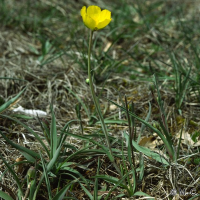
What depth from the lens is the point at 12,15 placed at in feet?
12.4

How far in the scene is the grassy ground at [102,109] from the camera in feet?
5.57

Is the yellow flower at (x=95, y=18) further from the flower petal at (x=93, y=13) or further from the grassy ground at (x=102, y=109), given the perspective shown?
the grassy ground at (x=102, y=109)

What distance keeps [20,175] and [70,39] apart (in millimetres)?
2115

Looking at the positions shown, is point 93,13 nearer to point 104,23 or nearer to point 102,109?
point 104,23

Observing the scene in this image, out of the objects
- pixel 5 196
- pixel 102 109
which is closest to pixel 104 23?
pixel 5 196

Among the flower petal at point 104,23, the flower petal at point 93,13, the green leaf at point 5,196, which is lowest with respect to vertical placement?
the green leaf at point 5,196

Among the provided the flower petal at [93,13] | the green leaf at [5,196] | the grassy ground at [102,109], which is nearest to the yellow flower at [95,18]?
the flower petal at [93,13]

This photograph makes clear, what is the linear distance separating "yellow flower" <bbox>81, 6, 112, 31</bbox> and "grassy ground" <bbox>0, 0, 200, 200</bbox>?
52 centimetres

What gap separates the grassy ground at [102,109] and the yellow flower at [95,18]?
523 millimetres

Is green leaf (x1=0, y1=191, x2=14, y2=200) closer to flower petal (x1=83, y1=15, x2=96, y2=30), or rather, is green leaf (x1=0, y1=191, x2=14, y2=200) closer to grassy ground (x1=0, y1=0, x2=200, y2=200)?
grassy ground (x1=0, y1=0, x2=200, y2=200)

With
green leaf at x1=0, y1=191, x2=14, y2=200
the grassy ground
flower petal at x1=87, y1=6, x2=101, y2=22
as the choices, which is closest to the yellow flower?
flower petal at x1=87, y1=6, x2=101, y2=22

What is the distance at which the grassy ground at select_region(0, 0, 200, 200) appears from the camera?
66.9 inches

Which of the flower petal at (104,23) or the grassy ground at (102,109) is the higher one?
the flower petal at (104,23)

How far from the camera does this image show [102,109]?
2467mm
